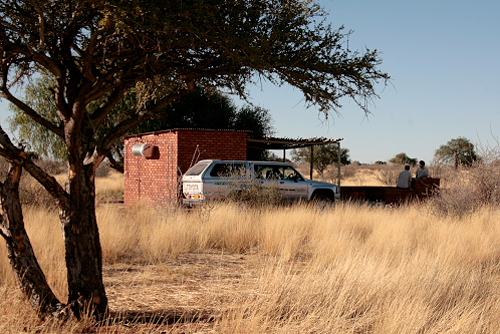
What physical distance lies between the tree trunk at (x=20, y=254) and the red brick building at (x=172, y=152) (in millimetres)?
9873

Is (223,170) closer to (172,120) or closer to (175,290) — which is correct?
(175,290)

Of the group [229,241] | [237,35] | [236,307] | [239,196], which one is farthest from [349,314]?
[239,196]

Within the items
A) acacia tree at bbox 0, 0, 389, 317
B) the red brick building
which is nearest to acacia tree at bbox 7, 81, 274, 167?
the red brick building

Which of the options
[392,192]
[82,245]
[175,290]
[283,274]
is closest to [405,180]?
[392,192]

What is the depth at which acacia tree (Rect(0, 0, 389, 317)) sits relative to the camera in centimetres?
417

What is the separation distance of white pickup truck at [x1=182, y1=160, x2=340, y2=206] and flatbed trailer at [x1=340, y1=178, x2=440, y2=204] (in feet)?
8.19

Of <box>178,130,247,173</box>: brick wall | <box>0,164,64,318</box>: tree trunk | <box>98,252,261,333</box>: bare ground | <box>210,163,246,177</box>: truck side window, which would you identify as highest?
<box>178,130,247,173</box>: brick wall

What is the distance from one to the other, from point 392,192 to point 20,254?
48.6 ft

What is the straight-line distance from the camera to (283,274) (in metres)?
5.20

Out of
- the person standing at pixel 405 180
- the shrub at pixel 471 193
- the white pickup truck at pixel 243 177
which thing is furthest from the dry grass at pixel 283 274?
the person standing at pixel 405 180

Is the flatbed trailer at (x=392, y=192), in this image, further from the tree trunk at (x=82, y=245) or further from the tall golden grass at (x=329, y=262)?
the tree trunk at (x=82, y=245)

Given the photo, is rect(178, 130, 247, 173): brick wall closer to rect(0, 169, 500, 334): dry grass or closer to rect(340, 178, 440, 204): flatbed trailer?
rect(340, 178, 440, 204): flatbed trailer

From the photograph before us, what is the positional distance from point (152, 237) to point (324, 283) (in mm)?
3871

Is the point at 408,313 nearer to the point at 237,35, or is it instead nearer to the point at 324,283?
the point at 324,283
